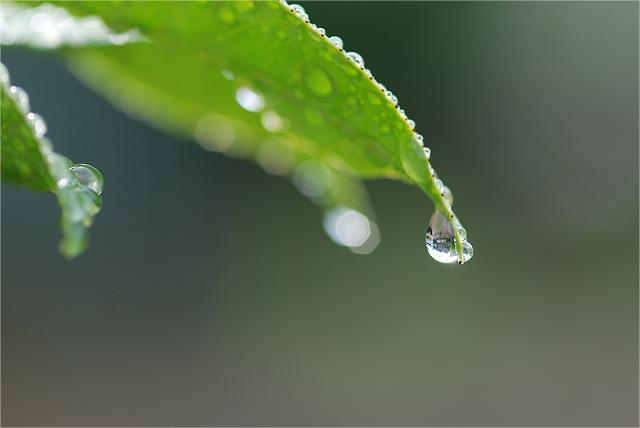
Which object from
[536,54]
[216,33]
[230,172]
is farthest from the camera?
[230,172]

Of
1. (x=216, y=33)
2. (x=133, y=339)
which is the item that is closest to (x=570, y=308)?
(x=133, y=339)

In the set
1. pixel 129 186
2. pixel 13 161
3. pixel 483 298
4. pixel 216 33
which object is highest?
pixel 129 186

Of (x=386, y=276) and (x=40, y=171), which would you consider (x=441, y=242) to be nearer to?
(x=40, y=171)

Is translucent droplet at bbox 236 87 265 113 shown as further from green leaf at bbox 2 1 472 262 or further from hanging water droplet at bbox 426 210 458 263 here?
hanging water droplet at bbox 426 210 458 263

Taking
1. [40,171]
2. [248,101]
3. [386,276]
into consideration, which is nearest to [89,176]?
[40,171]

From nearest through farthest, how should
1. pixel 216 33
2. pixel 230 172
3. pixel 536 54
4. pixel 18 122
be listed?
pixel 18 122, pixel 216 33, pixel 536 54, pixel 230 172

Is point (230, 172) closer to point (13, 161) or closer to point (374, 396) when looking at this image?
point (374, 396)

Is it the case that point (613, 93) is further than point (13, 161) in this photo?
Yes
